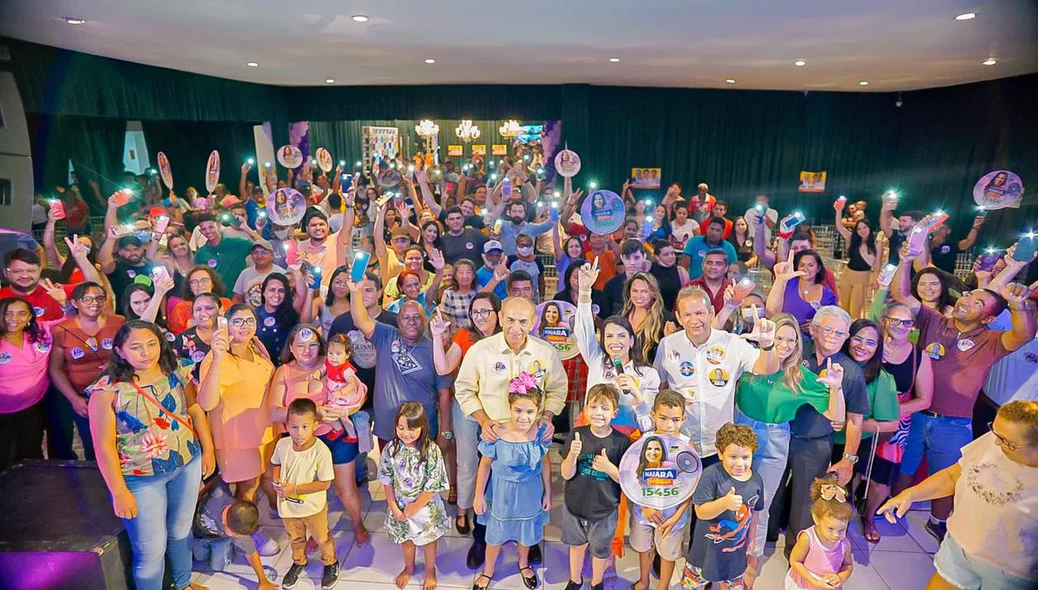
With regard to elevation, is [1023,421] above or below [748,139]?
below

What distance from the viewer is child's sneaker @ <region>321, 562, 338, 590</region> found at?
3247 millimetres

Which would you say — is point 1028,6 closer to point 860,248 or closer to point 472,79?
point 860,248

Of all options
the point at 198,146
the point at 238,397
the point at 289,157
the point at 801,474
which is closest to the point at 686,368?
the point at 801,474

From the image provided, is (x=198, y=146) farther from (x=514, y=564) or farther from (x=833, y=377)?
(x=833, y=377)

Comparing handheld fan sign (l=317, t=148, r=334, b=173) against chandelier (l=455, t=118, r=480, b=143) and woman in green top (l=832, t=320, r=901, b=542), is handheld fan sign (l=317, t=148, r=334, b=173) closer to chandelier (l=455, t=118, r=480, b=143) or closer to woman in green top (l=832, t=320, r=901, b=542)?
chandelier (l=455, t=118, r=480, b=143)

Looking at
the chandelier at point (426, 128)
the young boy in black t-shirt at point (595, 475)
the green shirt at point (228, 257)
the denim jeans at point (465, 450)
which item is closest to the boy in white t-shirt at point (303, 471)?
the denim jeans at point (465, 450)

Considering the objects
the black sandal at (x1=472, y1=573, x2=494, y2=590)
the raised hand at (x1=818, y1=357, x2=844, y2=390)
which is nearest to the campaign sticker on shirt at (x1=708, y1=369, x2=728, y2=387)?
the raised hand at (x1=818, y1=357, x2=844, y2=390)

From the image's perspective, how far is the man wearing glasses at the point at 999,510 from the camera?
7.56 feet

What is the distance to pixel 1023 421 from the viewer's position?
7.52 feet

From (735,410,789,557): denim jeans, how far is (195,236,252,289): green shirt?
404cm

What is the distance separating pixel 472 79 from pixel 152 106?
4.67 meters

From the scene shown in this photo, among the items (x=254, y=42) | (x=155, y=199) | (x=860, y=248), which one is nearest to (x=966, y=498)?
(x=860, y=248)

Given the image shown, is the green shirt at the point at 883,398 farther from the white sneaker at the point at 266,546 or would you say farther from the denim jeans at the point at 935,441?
the white sneaker at the point at 266,546

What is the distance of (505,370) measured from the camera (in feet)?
10.3
